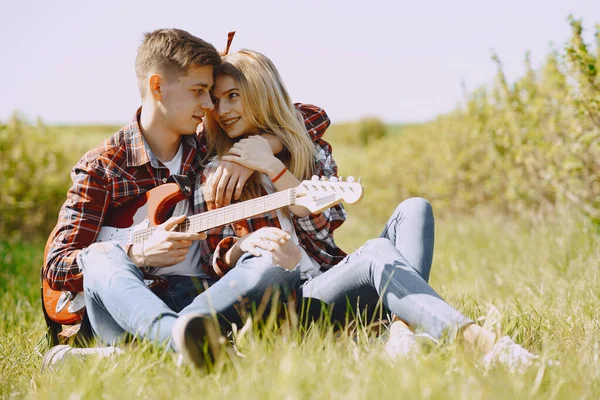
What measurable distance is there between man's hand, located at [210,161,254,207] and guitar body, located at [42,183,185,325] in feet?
0.61

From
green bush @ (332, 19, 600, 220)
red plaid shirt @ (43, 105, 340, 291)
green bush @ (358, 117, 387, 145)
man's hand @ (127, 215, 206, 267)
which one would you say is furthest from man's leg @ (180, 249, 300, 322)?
green bush @ (358, 117, 387, 145)

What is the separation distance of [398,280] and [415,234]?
413 mm

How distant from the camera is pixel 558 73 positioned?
503 cm

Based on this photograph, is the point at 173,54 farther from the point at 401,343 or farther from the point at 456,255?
the point at 456,255

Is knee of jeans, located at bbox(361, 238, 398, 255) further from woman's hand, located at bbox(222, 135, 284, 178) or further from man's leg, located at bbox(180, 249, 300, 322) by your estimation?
woman's hand, located at bbox(222, 135, 284, 178)

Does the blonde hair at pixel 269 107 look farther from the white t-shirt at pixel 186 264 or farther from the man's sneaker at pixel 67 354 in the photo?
the man's sneaker at pixel 67 354

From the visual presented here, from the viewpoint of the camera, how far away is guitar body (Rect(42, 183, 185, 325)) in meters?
2.97

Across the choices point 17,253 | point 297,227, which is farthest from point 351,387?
point 17,253

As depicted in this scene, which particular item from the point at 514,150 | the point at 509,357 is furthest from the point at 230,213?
the point at 514,150

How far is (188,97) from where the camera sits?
3152 millimetres

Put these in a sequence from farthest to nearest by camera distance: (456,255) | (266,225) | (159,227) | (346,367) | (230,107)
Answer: (456,255) < (230,107) < (266,225) < (159,227) < (346,367)

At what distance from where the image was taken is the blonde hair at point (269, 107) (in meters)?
3.17

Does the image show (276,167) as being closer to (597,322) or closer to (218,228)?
(218,228)

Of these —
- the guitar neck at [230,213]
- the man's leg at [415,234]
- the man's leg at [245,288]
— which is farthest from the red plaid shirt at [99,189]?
the man's leg at [415,234]
